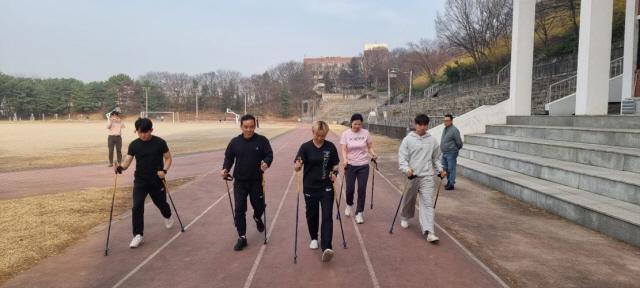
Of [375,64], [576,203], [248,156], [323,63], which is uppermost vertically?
[323,63]

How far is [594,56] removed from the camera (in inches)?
447

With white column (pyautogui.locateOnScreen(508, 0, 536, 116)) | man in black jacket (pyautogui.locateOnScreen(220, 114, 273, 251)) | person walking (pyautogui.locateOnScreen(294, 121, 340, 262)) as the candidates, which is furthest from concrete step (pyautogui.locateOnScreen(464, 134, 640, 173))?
man in black jacket (pyautogui.locateOnScreen(220, 114, 273, 251))

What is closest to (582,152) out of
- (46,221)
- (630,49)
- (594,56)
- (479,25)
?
(594,56)

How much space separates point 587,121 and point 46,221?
1270 cm

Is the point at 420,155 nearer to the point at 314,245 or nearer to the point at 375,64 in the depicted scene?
the point at 314,245

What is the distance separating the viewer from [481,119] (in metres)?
16.7

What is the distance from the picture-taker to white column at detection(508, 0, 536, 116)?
49.8 feet

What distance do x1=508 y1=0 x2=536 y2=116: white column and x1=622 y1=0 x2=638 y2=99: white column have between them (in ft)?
9.71

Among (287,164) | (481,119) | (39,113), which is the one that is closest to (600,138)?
(481,119)

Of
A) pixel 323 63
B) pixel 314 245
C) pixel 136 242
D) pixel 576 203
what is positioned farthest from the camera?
pixel 323 63

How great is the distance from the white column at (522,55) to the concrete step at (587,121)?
4.15ft

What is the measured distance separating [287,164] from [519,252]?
1070 cm

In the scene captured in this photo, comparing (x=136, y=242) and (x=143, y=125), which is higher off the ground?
(x=143, y=125)

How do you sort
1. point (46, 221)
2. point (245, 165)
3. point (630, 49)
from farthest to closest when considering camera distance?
point (630, 49) → point (46, 221) → point (245, 165)
